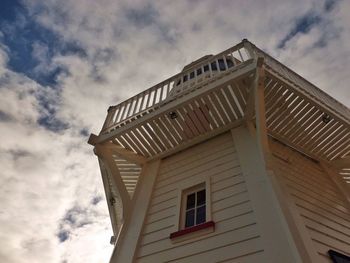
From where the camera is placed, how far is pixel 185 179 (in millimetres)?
5434

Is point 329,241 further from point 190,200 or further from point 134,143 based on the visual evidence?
point 134,143

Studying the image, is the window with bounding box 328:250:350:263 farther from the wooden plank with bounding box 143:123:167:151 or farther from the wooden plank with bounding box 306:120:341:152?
the wooden plank with bounding box 143:123:167:151

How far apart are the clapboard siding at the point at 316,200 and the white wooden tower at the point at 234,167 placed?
0.02 meters

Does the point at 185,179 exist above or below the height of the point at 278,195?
above

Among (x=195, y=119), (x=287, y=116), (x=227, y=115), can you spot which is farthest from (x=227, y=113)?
(x=287, y=116)

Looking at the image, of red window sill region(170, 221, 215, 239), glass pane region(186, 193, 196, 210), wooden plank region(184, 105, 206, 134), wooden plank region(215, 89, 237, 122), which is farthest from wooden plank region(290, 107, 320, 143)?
red window sill region(170, 221, 215, 239)

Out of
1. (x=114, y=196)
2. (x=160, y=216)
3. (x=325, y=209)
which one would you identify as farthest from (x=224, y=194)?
(x=114, y=196)

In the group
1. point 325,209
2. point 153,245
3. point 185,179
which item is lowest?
point 153,245

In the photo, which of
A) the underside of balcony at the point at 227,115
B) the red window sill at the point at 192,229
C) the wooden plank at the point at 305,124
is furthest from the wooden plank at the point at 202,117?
the red window sill at the point at 192,229

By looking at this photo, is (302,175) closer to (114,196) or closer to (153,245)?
(153,245)

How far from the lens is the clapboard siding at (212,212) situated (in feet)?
12.7

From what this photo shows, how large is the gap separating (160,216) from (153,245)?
0.55m

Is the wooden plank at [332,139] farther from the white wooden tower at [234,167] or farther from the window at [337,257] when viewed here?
the window at [337,257]

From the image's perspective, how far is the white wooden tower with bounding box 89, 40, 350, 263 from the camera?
392 centimetres
